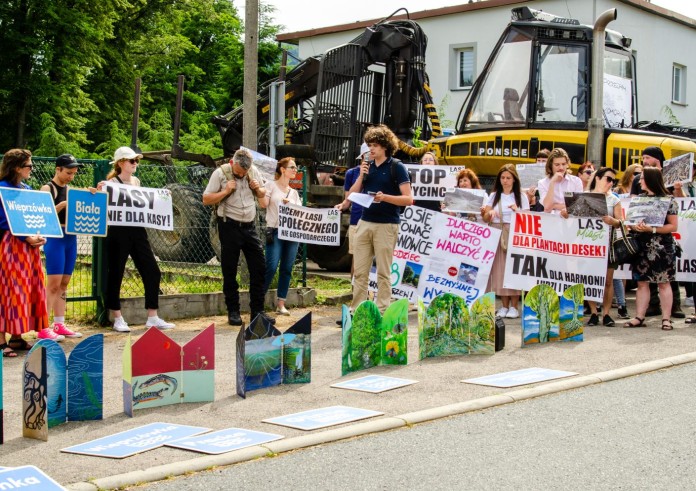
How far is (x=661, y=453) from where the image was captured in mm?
5852

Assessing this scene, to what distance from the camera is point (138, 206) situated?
34.8ft

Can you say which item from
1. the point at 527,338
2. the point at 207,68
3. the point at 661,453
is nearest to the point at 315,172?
the point at 527,338

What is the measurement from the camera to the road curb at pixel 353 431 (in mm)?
5285

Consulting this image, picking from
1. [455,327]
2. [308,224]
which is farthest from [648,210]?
[308,224]

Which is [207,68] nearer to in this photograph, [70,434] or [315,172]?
[315,172]

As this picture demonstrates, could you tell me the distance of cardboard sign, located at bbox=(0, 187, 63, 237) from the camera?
29.3 feet

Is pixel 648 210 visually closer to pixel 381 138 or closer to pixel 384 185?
pixel 384 185

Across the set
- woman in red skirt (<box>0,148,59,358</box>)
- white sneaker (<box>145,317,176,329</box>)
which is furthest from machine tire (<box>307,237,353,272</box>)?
woman in red skirt (<box>0,148,59,358</box>)

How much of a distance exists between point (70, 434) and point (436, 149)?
1015 cm

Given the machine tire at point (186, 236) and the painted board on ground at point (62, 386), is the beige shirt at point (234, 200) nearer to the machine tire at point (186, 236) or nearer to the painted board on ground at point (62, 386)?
the machine tire at point (186, 236)

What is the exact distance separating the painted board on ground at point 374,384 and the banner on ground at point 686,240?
17.6 feet

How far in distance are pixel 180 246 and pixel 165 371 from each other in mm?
5985

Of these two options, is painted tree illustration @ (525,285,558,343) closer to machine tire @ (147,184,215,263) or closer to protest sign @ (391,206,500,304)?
protest sign @ (391,206,500,304)

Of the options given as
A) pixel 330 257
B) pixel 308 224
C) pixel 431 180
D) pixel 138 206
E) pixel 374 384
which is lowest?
pixel 374 384
